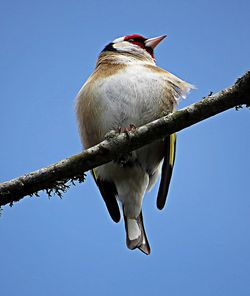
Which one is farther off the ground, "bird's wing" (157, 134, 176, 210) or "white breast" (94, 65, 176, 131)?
"white breast" (94, 65, 176, 131)

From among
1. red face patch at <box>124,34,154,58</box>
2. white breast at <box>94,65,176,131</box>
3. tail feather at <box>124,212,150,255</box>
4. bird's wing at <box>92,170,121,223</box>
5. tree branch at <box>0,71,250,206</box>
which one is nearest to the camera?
tree branch at <box>0,71,250,206</box>

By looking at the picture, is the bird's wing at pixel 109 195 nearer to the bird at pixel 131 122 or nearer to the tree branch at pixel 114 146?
the bird at pixel 131 122

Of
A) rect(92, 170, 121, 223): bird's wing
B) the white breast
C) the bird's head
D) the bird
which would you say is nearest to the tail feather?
the bird

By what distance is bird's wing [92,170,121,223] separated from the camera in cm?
514

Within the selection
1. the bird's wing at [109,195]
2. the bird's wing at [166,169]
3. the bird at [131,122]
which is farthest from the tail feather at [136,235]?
the bird's wing at [166,169]

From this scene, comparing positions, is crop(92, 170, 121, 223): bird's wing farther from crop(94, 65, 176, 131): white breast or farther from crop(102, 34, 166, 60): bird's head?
crop(102, 34, 166, 60): bird's head

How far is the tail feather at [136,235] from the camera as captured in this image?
491 centimetres

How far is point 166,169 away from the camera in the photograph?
16.1ft

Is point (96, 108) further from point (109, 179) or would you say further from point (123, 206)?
point (123, 206)

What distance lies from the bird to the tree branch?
109 cm

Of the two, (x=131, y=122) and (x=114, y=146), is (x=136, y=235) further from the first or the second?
(x=114, y=146)

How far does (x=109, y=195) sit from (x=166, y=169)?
2.45 feet

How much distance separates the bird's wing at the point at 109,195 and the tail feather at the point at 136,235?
0.13 meters

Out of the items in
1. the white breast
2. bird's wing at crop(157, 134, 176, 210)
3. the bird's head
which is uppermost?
the bird's head
